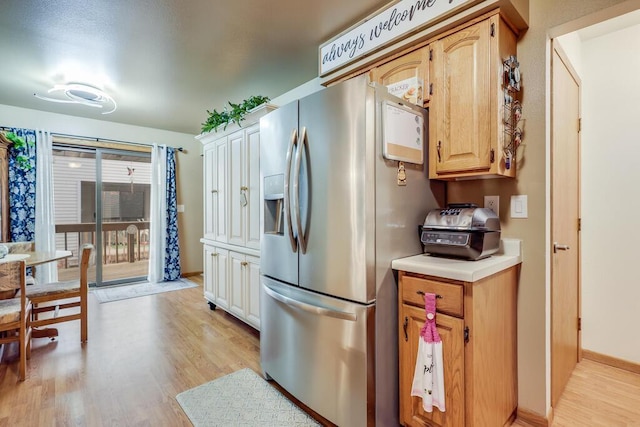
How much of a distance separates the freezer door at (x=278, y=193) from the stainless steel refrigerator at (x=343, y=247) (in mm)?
12

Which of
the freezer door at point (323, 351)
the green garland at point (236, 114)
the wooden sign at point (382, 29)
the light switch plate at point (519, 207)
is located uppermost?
→ the wooden sign at point (382, 29)

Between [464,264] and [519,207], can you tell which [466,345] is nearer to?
[464,264]

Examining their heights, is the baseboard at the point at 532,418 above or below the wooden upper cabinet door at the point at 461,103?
below

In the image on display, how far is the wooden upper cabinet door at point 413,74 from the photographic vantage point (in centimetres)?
181

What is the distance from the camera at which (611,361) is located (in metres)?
2.28

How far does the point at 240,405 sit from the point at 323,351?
2.29 feet

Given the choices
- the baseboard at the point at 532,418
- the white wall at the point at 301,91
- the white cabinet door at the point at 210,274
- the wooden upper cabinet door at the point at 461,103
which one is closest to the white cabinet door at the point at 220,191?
the white cabinet door at the point at 210,274

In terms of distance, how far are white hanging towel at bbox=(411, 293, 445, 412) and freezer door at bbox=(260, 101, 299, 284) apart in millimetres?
772

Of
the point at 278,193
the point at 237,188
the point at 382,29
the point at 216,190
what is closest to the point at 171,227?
the point at 216,190

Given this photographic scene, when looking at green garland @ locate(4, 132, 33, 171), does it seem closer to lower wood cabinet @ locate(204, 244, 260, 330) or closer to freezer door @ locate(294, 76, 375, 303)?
lower wood cabinet @ locate(204, 244, 260, 330)

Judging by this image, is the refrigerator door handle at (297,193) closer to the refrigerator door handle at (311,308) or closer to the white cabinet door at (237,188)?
the refrigerator door handle at (311,308)

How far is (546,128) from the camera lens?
1.67 metres

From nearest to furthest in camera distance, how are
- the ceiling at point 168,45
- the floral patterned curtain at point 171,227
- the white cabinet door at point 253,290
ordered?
the ceiling at point 168,45 < the white cabinet door at point 253,290 < the floral patterned curtain at point 171,227

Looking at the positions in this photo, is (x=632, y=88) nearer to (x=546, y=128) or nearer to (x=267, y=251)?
(x=546, y=128)
